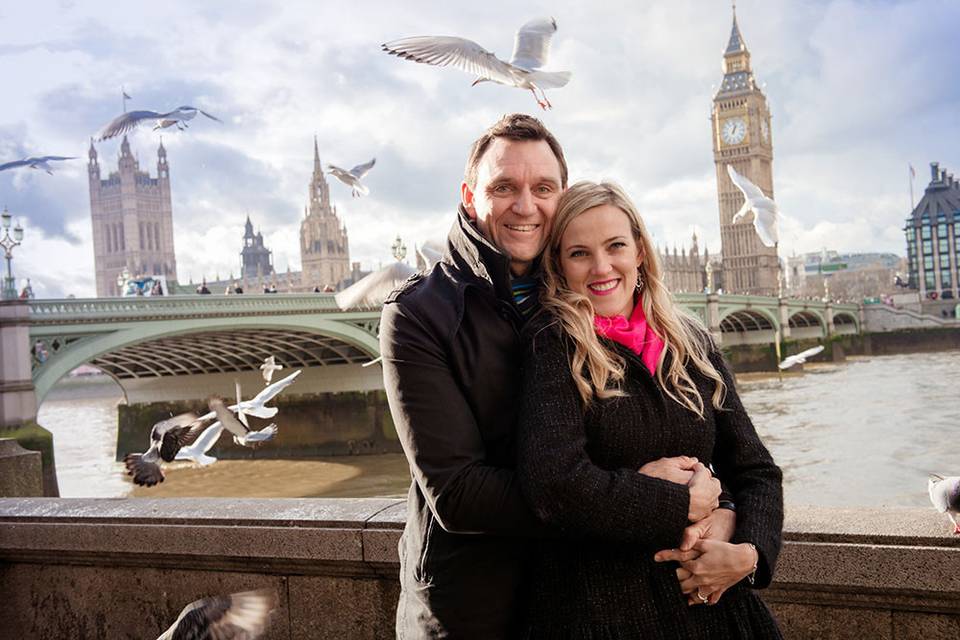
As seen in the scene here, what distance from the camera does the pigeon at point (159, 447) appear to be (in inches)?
129

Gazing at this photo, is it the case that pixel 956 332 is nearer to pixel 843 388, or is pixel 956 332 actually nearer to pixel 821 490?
pixel 843 388

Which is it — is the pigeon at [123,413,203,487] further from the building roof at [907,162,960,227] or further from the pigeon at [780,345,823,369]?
the building roof at [907,162,960,227]

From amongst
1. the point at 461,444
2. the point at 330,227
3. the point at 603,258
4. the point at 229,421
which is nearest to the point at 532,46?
the point at 229,421

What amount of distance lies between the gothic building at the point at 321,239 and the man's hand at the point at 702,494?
243 feet

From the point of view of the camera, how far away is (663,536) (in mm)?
1281

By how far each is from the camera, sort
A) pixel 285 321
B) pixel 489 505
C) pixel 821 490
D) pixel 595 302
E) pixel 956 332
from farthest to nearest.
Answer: pixel 956 332, pixel 285 321, pixel 821 490, pixel 595 302, pixel 489 505

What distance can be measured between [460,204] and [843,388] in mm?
23100

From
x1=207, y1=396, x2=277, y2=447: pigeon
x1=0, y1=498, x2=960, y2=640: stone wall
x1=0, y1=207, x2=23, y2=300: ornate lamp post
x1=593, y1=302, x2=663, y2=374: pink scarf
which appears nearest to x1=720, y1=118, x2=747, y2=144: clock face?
x1=0, y1=207, x2=23, y2=300: ornate lamp post

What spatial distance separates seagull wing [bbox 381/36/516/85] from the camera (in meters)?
3.41

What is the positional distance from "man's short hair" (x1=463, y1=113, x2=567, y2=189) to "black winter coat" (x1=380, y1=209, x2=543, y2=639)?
7.2 inches

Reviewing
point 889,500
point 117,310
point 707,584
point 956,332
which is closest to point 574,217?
point 707,584

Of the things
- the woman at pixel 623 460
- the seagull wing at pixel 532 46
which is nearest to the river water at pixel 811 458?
the seagull wing at pixel 532 46

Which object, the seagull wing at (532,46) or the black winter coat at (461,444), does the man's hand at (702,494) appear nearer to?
the black winter coat at (461,444)

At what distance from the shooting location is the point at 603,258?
143cm
